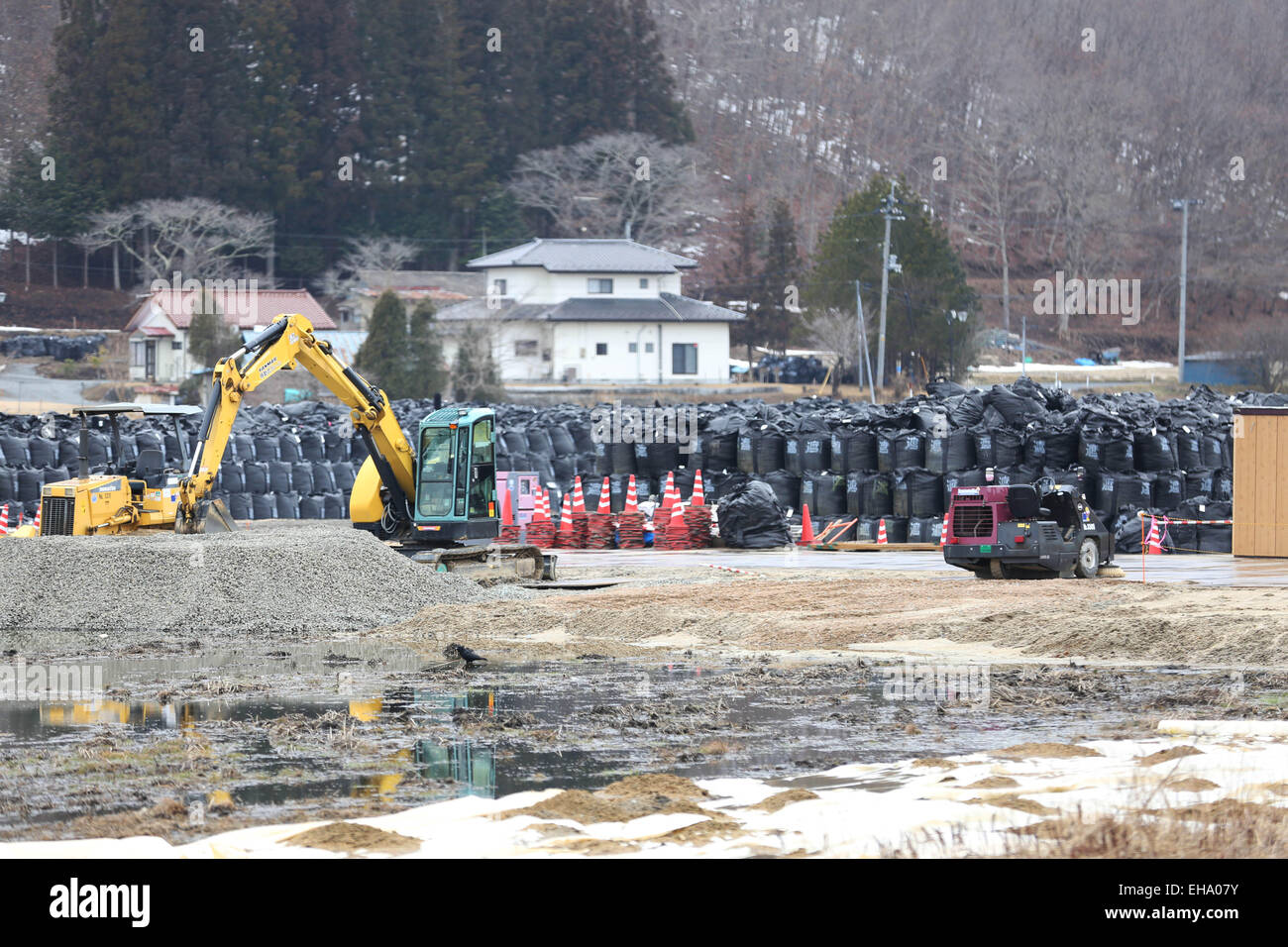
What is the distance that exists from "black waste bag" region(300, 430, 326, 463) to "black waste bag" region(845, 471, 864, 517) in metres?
11.7

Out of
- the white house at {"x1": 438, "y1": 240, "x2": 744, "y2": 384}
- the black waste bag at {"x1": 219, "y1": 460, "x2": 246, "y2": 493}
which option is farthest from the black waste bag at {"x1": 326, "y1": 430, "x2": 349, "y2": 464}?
the white house at {"x1": 438, "y1": 240, "x2": 744, "y2": 384}

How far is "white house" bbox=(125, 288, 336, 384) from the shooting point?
66.5m

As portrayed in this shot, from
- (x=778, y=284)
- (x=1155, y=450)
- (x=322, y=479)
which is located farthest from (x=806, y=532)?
(x=778, y=284)

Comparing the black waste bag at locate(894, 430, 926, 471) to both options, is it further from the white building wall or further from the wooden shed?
the white building wall

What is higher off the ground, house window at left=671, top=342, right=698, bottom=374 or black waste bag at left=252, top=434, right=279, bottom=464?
house window at left=671, top=342, right=698, bottom=374

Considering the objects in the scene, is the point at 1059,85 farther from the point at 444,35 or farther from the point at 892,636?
the point at 892,636

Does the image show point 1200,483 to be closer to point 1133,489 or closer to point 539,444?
point 1133,489

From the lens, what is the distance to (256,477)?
32750 millimetres

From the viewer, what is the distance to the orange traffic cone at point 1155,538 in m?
26.2

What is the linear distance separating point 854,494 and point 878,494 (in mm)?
427

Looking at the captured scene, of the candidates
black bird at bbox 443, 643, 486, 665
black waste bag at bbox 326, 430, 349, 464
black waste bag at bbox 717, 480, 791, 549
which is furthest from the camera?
black waste bag at bbox 326, 430, 349, 464
